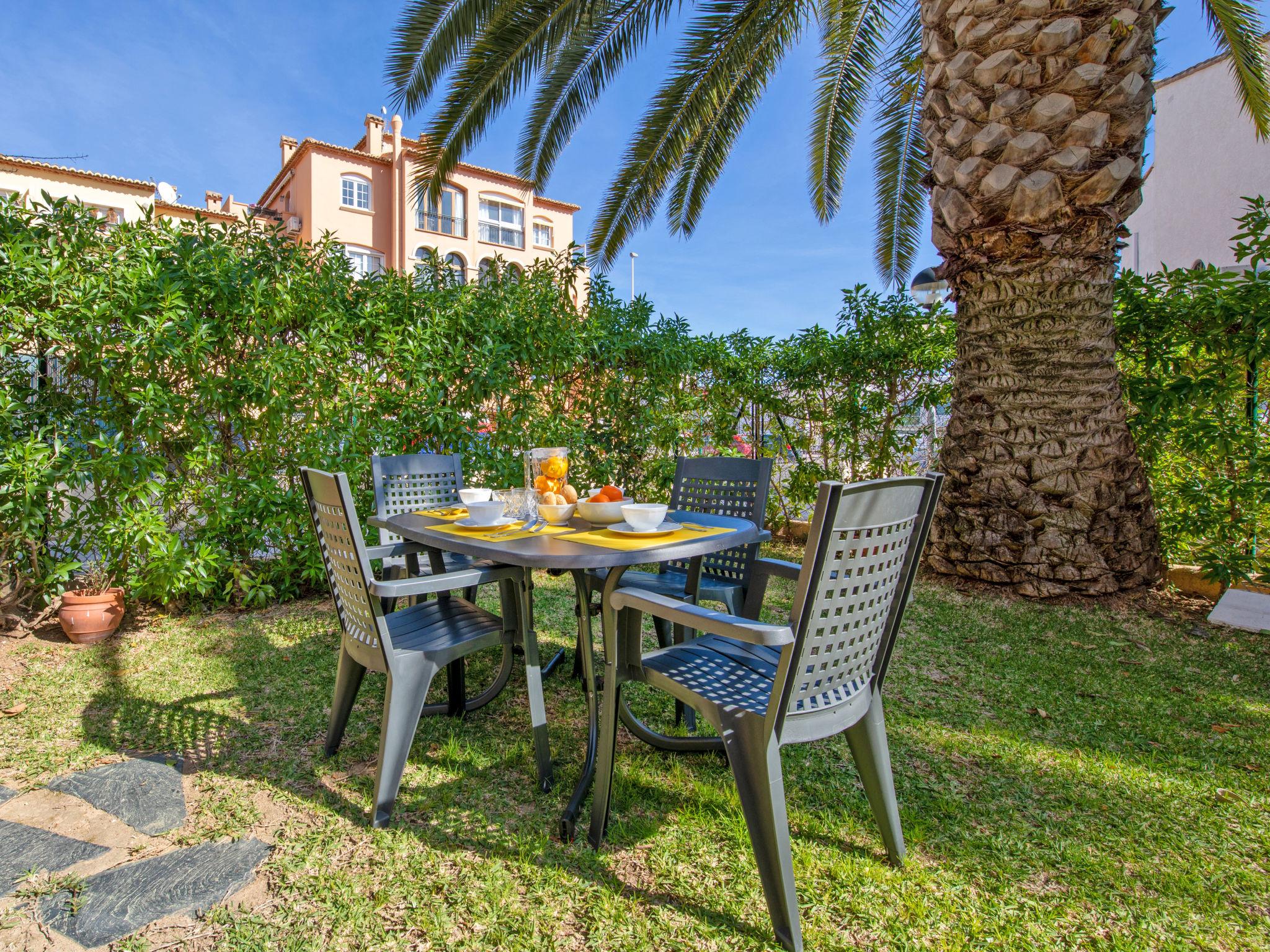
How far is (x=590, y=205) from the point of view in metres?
7.05

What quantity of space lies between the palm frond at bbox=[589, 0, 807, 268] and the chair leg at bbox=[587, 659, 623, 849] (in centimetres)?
551

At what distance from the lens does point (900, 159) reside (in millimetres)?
6809

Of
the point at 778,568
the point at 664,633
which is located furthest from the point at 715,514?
the point at 778,568

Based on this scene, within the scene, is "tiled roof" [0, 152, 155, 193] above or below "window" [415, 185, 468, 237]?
below

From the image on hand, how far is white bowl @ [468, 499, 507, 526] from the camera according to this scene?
7.90 ft

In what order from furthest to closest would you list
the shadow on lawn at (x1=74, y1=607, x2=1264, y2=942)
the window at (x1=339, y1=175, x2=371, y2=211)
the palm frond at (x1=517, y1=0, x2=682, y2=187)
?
the window at (x1=339, y1=175, x2=371, y2=211)
the palm frond at (x1=517, y1=0, x2=682, y2=187)
the shadow on lawn at (x1=74, y1=607, x2=1264, y2=942)

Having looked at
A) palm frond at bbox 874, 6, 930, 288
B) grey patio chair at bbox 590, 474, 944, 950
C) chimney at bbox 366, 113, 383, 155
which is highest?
chimney at bbox 366, 113, 383, 155

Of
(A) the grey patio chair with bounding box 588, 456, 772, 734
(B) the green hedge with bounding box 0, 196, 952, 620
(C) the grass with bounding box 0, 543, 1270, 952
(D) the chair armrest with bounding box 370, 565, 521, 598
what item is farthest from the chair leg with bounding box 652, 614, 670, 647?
(B) the green hedge with bounding box 0, 196, 952, 620

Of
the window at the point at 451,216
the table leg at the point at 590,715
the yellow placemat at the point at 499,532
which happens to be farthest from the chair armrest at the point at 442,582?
the window at the point at 451,216

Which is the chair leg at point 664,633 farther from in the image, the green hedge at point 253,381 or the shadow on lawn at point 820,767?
the green hedge at point 253,381

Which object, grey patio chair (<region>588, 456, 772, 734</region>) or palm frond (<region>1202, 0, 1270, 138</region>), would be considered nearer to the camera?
grey patio chair (<region>588, 456, 772, 734</region>)

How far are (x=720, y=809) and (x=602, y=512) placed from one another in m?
1.07

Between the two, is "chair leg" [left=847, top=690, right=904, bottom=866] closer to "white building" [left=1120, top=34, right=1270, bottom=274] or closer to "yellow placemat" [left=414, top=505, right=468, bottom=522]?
"yellow placemat" [left=414, top=505, right=468, bottom=522]

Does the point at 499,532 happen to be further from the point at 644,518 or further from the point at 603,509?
the point at 644,518
